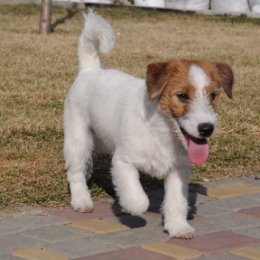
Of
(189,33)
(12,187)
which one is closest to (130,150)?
(12,187)

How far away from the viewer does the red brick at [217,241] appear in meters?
4.92

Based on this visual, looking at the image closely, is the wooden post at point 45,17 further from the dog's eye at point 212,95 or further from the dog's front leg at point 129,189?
the dog's eye at point 212,95

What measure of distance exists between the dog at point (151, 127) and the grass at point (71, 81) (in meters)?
0.47

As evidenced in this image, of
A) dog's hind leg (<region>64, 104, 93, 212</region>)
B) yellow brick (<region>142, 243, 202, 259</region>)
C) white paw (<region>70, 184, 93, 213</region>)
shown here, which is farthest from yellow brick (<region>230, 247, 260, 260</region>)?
dog's hind leg (<region>64, 104, 93, 212</region>)

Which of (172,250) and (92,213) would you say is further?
(92,213)

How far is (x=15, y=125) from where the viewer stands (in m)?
8.06

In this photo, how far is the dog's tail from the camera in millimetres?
6176

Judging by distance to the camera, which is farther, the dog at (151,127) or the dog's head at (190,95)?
the dog at (151,127)

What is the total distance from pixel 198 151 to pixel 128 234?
2.11ft

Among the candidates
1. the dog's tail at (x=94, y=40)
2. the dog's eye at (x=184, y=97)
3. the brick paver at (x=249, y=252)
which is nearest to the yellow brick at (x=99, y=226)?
the brick paver at (x=249, y=252)

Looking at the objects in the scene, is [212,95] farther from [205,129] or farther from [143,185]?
[143,185]

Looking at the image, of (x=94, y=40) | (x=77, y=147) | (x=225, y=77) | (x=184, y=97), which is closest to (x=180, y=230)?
(x=184, y=97)

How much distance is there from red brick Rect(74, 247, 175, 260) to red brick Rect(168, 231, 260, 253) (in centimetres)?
28

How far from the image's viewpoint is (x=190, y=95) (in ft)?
16.5
